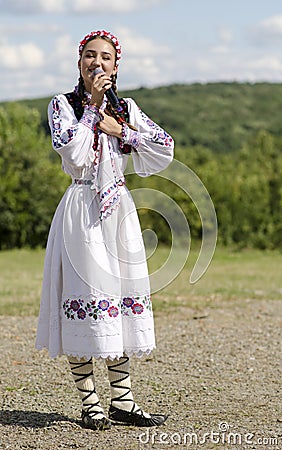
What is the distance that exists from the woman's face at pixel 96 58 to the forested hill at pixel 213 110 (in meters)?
46.5

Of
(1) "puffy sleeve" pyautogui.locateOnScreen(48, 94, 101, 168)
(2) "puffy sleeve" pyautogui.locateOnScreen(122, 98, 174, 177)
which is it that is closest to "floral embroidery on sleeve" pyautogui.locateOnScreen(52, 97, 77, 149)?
(1) "puffy sleeve" pyautogui.locateOnScreen(48, 94, 101, 168)

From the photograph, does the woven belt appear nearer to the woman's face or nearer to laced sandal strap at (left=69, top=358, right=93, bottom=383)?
the woman's face

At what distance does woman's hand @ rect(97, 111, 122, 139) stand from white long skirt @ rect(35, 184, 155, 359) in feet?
1.17

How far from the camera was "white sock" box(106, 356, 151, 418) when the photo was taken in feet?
15.3

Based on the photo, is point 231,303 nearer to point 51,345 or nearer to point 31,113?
point 51,345

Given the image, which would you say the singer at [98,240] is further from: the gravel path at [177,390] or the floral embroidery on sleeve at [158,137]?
the gravel path at [177,390]

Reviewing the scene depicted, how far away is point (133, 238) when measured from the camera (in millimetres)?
4590

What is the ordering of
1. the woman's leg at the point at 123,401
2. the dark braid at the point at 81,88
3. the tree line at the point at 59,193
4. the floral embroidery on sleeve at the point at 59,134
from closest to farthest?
the floral embroidery on sleeve at the point at 59,134 < the dark braid at the point at 81,88 < the woman's leg at the point at 123,401 < the tree line at the point at 59,193

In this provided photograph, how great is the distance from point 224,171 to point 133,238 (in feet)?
70.2

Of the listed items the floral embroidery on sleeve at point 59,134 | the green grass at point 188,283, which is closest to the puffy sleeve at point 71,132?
the floral embroidery on sleeve at point 59,134

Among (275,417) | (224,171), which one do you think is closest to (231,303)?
(275,417)

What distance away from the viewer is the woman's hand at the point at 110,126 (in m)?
4.52

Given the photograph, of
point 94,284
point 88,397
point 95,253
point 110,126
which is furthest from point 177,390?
point 110,126

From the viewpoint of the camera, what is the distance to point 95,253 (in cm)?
446
